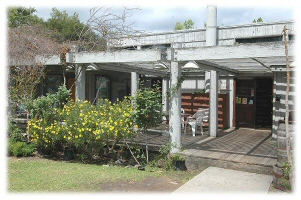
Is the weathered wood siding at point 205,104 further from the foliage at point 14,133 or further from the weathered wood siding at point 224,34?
the foliage at point 14,133

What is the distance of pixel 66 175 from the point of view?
5.82 meters

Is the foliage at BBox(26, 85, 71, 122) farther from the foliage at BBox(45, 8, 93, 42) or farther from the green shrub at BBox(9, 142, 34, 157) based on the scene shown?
the foliage at BBox(45, 8, 93, 42)

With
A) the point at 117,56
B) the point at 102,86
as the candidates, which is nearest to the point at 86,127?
the point at 117,56

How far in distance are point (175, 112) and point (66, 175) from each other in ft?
9.30

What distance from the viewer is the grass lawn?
504 centimetres

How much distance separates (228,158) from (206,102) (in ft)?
17.4

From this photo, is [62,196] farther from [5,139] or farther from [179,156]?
[5,139]

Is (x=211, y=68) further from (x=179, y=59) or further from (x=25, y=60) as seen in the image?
(x=25, y=60)

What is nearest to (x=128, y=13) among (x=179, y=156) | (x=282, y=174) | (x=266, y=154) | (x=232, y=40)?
(x=232, y=40)

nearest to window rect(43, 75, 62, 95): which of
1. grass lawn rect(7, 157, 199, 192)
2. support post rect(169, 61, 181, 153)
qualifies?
grass lawn rect(7, 157, 199, 192)

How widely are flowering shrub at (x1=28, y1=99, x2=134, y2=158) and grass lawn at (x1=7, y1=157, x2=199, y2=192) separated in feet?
1.97

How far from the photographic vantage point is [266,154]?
270 inches

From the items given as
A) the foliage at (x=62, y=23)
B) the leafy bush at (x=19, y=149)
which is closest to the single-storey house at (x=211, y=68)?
the leafy bush at (x=19, y=149)

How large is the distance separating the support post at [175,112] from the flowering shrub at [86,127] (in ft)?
3.33
